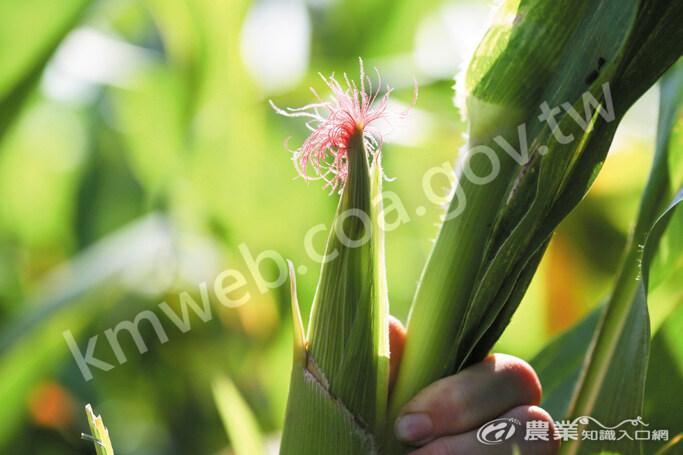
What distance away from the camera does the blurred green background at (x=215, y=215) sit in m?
1.15

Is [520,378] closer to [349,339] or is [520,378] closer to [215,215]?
[349,339]

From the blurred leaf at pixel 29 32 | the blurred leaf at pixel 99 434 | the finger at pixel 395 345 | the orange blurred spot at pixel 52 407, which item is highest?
the blurred leaf at pixel 29 32

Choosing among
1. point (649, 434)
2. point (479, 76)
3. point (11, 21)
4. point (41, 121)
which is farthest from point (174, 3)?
point (649, 434)

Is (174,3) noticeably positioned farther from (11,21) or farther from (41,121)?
(41,121)

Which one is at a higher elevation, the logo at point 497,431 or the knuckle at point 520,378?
the knuckle at point 520,378

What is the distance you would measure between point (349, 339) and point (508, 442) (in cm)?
13

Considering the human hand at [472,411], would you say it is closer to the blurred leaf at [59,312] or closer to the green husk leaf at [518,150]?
the green husk leaf at [518,150]

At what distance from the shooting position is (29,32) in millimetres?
794

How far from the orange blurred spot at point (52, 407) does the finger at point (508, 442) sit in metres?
0.96

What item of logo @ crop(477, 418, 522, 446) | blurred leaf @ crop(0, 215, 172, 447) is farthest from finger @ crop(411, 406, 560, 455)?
blurred leaf @ crop(0, 215, 172, 447)

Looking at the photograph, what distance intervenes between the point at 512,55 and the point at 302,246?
87 cm

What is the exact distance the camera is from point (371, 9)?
1.42 metres

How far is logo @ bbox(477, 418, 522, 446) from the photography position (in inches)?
16.2

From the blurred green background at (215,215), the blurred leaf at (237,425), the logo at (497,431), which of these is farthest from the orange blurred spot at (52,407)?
the logo at (497,431)
